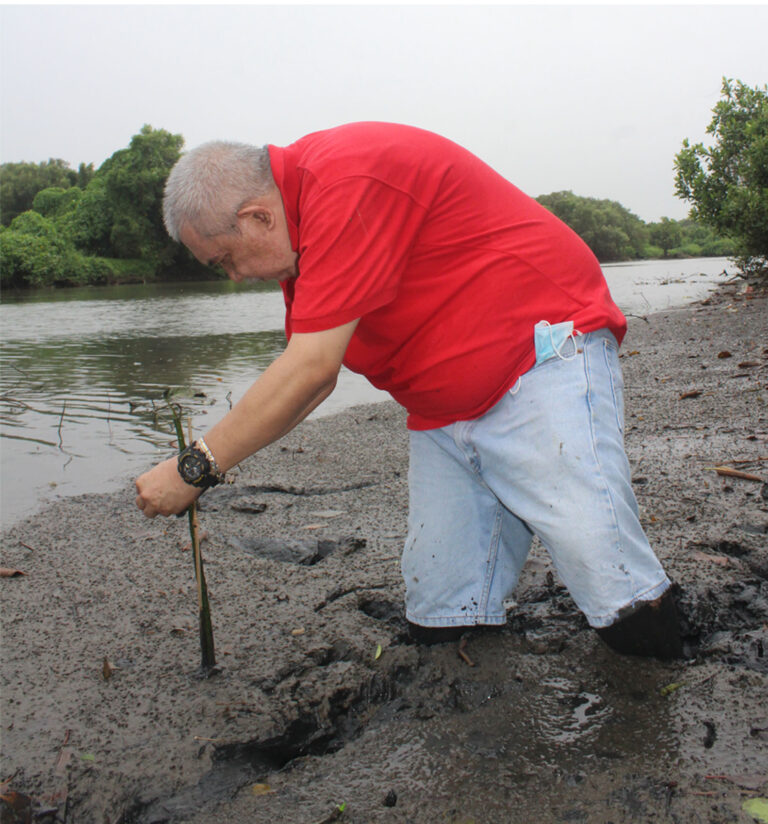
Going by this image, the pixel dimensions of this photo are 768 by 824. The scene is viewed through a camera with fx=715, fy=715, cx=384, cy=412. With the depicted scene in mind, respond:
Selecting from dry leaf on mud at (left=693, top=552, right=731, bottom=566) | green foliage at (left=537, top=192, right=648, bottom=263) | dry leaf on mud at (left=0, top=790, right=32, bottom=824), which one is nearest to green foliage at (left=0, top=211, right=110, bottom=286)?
green foliage at (left=537, top=192, right=648, bottom=263)

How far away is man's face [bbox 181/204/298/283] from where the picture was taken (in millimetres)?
2105

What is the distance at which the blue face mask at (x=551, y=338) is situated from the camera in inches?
84.6

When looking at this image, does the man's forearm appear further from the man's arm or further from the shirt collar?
the shirt collar

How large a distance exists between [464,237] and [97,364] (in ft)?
36.9

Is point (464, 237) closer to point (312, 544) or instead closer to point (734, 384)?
point (312, 544)

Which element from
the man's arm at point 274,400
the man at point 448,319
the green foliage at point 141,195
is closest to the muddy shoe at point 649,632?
the man at point 448,319

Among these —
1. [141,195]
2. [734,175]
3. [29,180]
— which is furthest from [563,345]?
[29,180]

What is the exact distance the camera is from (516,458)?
7.25 ft

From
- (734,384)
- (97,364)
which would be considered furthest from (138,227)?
(734,384)

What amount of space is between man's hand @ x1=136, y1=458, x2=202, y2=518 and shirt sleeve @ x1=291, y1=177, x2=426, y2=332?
0.58m

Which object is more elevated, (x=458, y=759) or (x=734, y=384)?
(x=734, y=384)

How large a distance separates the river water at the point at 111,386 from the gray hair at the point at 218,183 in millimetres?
599

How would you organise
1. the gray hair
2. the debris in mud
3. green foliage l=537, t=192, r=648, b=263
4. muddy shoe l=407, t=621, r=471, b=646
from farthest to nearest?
1. green foliage l=537, t=192, r=648, b=263
2. the debris in mud
3. muddy shoe l=407, t=621, r=471, b=646
4. the gray hair

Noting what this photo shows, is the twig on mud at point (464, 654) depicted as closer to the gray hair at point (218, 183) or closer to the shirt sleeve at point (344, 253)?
the shirt sleeve at point (344, 253)
